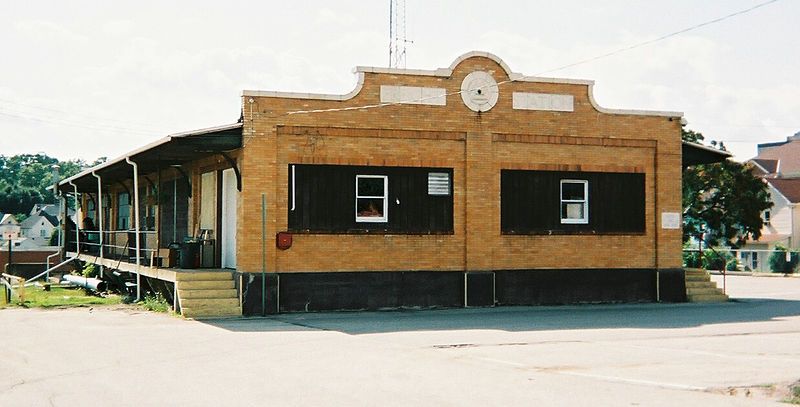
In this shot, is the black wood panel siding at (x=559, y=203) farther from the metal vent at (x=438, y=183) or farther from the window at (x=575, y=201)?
the metal vent at (x=438, y=183)

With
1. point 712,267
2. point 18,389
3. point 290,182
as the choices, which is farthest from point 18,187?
point 18,389

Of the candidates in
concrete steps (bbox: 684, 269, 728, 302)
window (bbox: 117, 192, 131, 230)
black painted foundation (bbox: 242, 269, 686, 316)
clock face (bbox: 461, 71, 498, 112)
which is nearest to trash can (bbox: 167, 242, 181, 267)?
black painted foundation (bbox: 242, 269, 686, 316)

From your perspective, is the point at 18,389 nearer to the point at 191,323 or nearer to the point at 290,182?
the point at 191,323

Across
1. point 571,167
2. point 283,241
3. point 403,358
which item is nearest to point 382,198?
point 283,241

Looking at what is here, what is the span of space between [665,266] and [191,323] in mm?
12945

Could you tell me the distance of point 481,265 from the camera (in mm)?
23453

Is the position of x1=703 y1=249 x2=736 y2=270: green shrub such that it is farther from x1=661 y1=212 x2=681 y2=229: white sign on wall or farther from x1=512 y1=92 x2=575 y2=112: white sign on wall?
x1=512 y1=92 x2=575 y2=112: white sign on wall

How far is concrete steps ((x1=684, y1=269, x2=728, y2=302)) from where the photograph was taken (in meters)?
25.8

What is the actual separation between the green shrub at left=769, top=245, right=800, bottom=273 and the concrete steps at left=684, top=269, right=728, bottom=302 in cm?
2713

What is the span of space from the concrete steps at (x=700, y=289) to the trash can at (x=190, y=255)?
13281 mm

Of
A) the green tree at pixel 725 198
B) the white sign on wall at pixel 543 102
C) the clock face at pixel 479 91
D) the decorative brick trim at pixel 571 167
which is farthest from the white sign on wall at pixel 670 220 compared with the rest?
the green tree at pixel 725 198

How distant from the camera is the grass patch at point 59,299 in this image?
2396 centimetres

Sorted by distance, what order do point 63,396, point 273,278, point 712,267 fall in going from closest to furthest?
1. point 63,396
2. point 273,278
3. point 712,267

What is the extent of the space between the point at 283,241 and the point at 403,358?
831 cm
